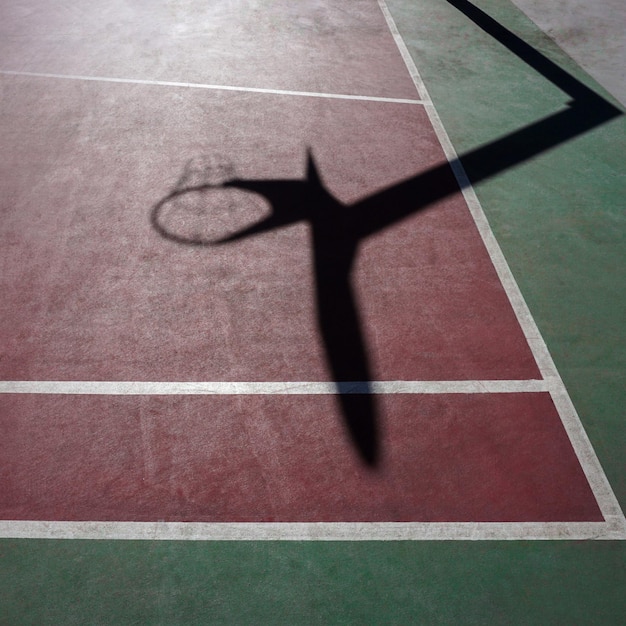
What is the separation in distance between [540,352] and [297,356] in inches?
94.6

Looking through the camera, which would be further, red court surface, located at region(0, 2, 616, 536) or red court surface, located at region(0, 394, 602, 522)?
red court surface, located at region(0, 2, 616, 536)

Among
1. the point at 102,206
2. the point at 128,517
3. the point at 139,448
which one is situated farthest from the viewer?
the point at 102,206

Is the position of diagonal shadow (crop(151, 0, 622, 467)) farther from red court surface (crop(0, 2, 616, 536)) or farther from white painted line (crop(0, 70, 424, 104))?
white painted line (crop(0, 70, 424, 104))

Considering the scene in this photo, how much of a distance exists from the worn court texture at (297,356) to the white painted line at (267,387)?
0.03 meters

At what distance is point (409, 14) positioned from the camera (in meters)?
13.9

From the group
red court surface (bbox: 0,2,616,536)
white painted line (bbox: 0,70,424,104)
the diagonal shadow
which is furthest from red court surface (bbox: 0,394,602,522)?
white painted line (bbox: 0,70,424,104)

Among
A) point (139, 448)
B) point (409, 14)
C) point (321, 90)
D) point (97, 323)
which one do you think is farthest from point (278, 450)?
point (409, 14)

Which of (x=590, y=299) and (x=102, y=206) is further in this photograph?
(x=102, y=206)

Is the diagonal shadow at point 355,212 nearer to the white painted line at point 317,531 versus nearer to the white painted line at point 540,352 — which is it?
the white painted line at point 540,352

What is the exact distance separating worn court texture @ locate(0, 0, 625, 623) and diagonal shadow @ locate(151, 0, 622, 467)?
6cm

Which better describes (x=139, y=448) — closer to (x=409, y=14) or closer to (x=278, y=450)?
(x=278, y=450)

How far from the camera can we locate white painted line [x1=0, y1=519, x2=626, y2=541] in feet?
15.9

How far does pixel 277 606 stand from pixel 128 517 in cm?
132

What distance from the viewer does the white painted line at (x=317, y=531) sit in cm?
485
